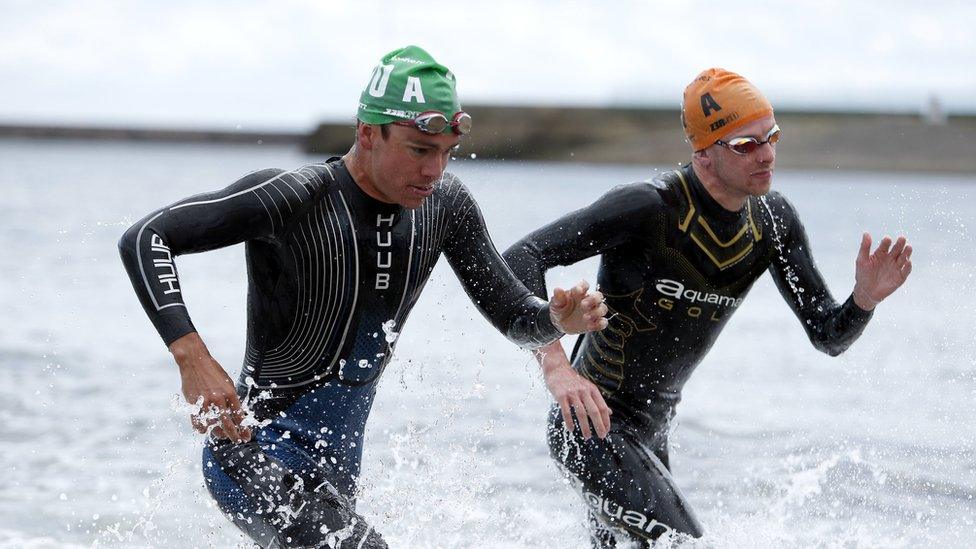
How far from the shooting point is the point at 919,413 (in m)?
11.1

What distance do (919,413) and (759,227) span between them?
6.75m

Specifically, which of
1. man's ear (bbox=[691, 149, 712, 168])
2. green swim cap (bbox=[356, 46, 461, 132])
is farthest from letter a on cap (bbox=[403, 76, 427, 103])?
man's ear (bbox=[691, 149, 712, 168])

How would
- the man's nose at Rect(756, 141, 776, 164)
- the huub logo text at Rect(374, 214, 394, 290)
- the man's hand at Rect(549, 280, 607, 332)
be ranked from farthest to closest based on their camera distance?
1. the man's nose at Rect(756, 141, 776, 164)
2. the huub logo text at Rect(374, 214, 394, 290)
3. the man's hand at Rect(549, 280, 607, 332)

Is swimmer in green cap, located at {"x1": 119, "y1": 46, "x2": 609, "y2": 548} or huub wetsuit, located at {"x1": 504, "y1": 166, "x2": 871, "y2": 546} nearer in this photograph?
swimmer in green cap, located at {"x1": 119, "y1": 46, "x2": 609, "y2": 548}

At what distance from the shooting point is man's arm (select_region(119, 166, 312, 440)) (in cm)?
363

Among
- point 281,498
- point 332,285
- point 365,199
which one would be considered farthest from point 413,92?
point 281,498

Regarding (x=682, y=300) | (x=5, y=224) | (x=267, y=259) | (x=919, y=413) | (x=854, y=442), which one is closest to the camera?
(x=267, y=259)

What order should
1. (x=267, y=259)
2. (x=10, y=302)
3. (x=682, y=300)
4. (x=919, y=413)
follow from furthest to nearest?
(x=10, y=302) < (x=919, y=413) < (x=682, y=300) < (x=267, y=259)

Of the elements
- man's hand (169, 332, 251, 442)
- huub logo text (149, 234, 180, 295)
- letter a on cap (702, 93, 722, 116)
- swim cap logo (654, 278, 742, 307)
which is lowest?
swim cap logo (654, 278, 742, 307)

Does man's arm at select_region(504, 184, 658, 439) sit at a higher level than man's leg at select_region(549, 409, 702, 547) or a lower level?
higher

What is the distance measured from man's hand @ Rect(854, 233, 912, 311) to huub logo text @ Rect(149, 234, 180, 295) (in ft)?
8.09

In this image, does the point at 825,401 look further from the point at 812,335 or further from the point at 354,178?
the point at 354,178

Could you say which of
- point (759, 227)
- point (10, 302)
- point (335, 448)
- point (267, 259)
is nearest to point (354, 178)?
point (267, 259)

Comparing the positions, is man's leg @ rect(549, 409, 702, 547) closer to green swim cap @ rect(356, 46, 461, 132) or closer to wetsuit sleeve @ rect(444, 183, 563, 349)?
wetsuit sleeve @ rect(444, 183, 563, 349)
